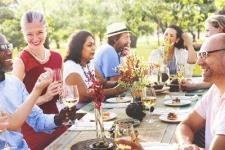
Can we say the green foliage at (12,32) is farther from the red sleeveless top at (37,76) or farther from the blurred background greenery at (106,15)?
the red sleeveless top at (37,76)

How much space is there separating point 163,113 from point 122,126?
1.36 meters

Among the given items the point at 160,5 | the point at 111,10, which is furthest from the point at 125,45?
the point at 111,10

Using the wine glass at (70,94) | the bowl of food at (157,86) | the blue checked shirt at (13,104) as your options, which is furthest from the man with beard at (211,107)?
the bowl of food at (157,86)

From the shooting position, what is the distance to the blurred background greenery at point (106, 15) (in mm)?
12172

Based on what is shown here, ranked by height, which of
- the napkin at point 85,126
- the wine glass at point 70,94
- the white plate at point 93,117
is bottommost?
the napkin at point 85,126

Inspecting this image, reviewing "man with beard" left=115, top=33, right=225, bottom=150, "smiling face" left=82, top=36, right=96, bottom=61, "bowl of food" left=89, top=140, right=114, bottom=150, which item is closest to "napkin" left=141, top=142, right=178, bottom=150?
"man with beard" left=115, top=33, right=225, bottom=150

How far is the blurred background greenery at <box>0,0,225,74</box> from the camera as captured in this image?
12.2 meters

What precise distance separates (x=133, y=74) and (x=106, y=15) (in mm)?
20675

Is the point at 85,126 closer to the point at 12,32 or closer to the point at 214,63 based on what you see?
the point at 214,63

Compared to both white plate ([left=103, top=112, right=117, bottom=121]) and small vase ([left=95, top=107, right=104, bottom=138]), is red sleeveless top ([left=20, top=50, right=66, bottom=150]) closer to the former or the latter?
white plate ([left=103, top=112, right=117, bottom=121])

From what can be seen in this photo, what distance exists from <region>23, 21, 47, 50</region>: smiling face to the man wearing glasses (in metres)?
1.73

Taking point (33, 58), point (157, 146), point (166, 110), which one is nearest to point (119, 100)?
point (166, 110)

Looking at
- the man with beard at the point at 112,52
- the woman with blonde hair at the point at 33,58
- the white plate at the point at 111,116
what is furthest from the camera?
the man with beard at the point at 112,52

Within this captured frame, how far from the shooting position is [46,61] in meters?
3.82
